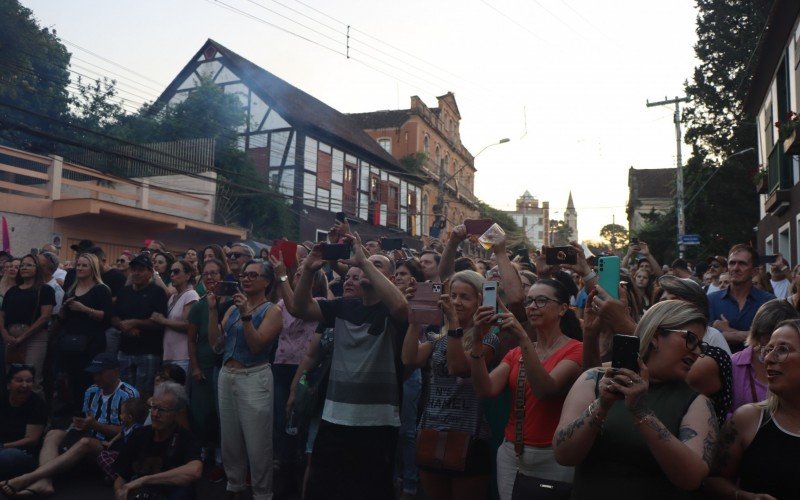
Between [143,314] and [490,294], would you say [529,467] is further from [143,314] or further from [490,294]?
[143,314]

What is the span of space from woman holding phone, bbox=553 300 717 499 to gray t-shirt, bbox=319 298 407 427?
1941 mm

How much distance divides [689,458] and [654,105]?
2958cm

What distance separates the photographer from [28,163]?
19.5m

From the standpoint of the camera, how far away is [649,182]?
7038 cm

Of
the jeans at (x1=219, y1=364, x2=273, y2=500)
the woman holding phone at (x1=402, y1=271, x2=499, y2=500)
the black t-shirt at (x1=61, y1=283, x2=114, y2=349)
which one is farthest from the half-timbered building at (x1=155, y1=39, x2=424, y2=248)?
the woman holding phone at (x1=402, y1=271, x2=499, y2=500)

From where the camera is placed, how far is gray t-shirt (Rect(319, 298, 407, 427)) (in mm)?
4449

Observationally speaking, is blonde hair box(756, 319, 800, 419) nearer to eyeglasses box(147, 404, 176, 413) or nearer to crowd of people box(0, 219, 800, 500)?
crowd of people box(0, 219, 800, 500)

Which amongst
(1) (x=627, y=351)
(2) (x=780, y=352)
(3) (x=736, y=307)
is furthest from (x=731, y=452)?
(3) (x=736, y=307)

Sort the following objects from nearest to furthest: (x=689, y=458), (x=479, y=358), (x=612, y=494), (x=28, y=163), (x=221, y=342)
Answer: (x=689, y=458)
(x=612, y=494)
(x=479, y=358)
(x=221, y=342)
(x=28, y=163)

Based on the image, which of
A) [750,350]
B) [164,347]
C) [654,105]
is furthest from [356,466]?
[654,105]

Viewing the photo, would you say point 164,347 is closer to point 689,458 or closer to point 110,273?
point 110,273

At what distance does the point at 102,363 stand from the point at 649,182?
70.8 metres

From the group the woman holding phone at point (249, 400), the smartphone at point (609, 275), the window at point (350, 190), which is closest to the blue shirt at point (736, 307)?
the smartphone at point (609, 275)

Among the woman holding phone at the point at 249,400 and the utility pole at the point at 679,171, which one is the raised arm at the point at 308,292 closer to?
the woman holding phone at the point at 249,400
